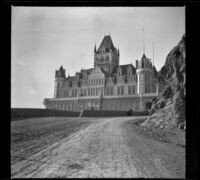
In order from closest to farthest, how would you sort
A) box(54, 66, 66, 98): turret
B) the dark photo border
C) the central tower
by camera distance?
the dark photo border < box(54, 66, 66, 98): turret < the central tower

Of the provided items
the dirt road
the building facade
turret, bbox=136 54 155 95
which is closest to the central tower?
the building facade

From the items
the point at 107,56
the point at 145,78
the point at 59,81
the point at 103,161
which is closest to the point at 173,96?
the point at 103,161

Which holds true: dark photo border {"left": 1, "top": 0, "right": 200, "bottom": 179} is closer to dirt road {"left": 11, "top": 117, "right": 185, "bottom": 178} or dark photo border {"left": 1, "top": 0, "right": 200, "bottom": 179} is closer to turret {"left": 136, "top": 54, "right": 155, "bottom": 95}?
dirt road {"left": 11, "top": 117, "right": 185, "bottom": 178}

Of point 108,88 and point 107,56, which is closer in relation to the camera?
point 108,88
